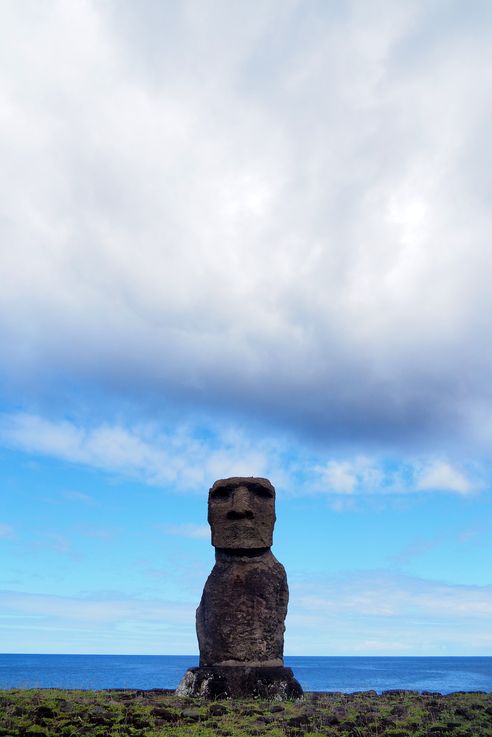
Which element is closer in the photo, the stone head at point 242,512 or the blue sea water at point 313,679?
the stone head at point 242,512

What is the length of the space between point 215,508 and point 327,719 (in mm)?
5804

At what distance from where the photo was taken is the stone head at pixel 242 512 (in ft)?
53.9

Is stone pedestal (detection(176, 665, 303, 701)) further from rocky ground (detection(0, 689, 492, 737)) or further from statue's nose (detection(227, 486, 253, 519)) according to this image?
statue's nose (detection(227, 486, 253, 519))

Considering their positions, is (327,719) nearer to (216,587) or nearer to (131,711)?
(131,711)

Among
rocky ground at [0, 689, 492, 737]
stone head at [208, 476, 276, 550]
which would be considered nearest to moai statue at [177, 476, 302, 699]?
stone head at [208, 476, 276, 550]

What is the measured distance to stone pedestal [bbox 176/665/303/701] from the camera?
590 inches

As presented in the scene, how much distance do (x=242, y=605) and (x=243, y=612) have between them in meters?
0.16

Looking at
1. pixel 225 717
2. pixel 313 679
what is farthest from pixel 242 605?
pixel 313 679

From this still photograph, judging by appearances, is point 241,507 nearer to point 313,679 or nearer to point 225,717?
point 225,717

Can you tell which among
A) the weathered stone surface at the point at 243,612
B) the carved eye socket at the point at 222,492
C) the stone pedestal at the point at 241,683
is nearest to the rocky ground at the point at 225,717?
→ the stone pedestal at the point at 241,683

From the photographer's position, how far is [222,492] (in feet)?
55.9

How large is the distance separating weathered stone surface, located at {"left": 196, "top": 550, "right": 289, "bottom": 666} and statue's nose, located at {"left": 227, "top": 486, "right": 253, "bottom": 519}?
3.19 feet

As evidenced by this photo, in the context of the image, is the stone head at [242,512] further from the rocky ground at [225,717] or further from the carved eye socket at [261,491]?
the rocky ground at [225,717]

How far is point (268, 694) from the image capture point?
14945 mm
